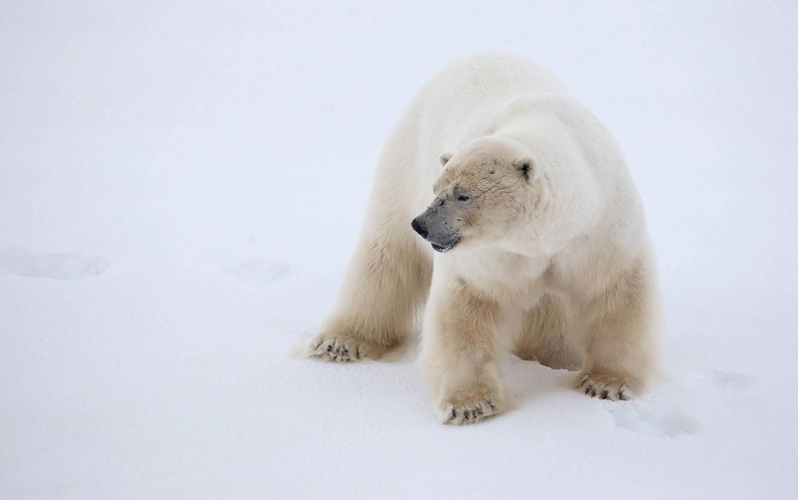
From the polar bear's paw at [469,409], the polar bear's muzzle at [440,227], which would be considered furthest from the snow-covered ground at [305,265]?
the polar bear's muzzle at [440,227]

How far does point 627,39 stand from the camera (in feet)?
40.7

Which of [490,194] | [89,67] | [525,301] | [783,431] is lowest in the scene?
[783,431]

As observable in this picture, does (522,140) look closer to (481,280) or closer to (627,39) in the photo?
(481,280)

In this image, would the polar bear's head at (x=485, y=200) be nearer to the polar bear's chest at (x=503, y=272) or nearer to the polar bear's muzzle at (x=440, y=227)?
the polar bear's muzzle at (x=440, y=227)

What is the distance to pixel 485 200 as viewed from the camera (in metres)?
3.04

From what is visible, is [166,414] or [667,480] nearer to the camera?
[667,480]

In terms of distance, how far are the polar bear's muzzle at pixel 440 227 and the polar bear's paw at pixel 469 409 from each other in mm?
762

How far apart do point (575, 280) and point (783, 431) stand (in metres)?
1.05

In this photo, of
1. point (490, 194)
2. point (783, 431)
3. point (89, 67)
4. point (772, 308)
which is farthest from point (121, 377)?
point (89, 67)

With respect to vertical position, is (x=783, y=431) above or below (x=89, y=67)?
below

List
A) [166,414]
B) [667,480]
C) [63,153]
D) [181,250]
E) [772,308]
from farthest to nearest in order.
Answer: [63,153], [181,250], [772,308], [166,414], [667,480]

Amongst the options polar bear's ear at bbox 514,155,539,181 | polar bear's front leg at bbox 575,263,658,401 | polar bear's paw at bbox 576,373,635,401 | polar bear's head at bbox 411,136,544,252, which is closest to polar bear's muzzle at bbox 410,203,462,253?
polar bear's head at bbox 411,136,544,252

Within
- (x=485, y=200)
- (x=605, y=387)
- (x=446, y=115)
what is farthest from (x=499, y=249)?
(x=446, y=115)

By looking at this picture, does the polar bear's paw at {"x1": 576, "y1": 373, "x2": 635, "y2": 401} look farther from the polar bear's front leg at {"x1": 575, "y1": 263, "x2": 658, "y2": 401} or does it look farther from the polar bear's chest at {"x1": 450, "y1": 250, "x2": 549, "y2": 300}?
the polar bear's chest at {"x1": 450, "y1": 250, "x2": 549, "y2": 300}
